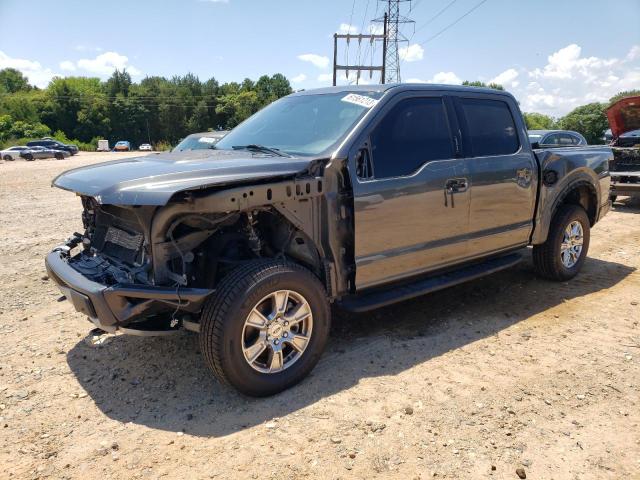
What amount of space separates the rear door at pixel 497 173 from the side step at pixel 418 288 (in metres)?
0.16

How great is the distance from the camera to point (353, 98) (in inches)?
158

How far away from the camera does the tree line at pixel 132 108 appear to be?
80125 millimetres

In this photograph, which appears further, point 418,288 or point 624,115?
point 624,115

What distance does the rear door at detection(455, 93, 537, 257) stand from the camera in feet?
14.4

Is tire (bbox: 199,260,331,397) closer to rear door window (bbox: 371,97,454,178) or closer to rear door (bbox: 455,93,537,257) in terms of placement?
rear door window (bbox: 371,97,454,178)

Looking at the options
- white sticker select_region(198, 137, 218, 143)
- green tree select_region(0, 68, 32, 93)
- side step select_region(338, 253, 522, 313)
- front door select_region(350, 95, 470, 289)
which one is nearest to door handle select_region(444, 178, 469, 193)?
front door select_region(350, 95, 470, 289)

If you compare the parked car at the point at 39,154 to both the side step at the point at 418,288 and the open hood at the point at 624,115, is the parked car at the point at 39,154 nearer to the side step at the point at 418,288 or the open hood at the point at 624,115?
the open hood at the point at 624,115

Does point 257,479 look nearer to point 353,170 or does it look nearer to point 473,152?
point 353,170

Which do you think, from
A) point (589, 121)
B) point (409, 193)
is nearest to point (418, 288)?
point (409, 193)

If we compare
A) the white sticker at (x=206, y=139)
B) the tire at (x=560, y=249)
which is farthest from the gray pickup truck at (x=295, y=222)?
the white sticker at (x=206, y=139)

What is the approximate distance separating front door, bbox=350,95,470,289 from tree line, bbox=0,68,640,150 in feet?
251

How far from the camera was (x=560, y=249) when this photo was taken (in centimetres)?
550

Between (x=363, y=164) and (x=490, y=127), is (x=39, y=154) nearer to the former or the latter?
(x=490, y=127)

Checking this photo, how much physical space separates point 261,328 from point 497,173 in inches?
Answer: 103
